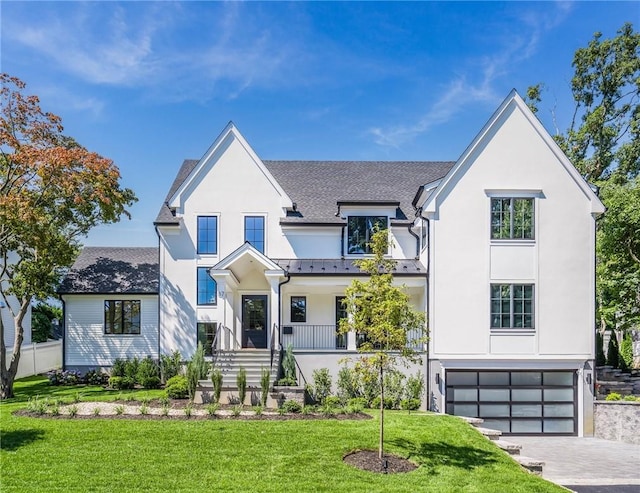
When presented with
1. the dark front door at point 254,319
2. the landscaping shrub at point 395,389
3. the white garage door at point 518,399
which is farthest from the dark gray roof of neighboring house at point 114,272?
the white garage door at point 518,399

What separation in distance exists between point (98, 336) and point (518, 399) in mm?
17596

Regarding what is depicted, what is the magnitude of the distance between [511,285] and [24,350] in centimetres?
2216

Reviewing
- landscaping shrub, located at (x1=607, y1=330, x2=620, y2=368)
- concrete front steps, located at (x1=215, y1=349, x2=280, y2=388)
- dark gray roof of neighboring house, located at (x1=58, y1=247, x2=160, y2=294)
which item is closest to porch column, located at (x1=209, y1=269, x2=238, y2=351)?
concrete front steps, located at (x1=215, y1=349, x2=280, y2=388)

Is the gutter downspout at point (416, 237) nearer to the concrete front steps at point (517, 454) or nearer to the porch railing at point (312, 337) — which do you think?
the porch railing at point (312, 337)

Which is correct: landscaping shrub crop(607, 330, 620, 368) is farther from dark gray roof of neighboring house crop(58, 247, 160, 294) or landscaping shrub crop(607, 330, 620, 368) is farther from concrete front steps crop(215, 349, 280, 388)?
dark gray roof of neighboring house crop(58, 247, 160, 294)

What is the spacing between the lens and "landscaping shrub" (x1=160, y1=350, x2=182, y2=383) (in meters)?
17.2

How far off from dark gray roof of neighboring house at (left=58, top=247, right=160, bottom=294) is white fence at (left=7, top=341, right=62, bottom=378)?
4.26m

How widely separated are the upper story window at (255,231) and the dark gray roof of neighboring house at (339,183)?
114cm

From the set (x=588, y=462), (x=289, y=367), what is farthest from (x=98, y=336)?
(x=588, y=462)

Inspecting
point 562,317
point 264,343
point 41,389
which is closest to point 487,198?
point 562,317

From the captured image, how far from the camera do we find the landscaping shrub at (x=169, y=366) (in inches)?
679

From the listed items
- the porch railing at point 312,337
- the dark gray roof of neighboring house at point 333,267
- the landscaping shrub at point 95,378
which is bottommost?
the landscaping shrub at point 95,378

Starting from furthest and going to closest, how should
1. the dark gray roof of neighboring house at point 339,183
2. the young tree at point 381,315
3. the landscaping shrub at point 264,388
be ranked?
1. the dark gray roof of neighboring house at point 339,183
2. the landscaping shrub at point 264,388
3. the young tree at point 381,315

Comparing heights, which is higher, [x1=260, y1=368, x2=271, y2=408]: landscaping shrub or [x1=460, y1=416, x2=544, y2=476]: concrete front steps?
[x1=260, y1=368, x2=271, y2=408]: landscaping shrub
